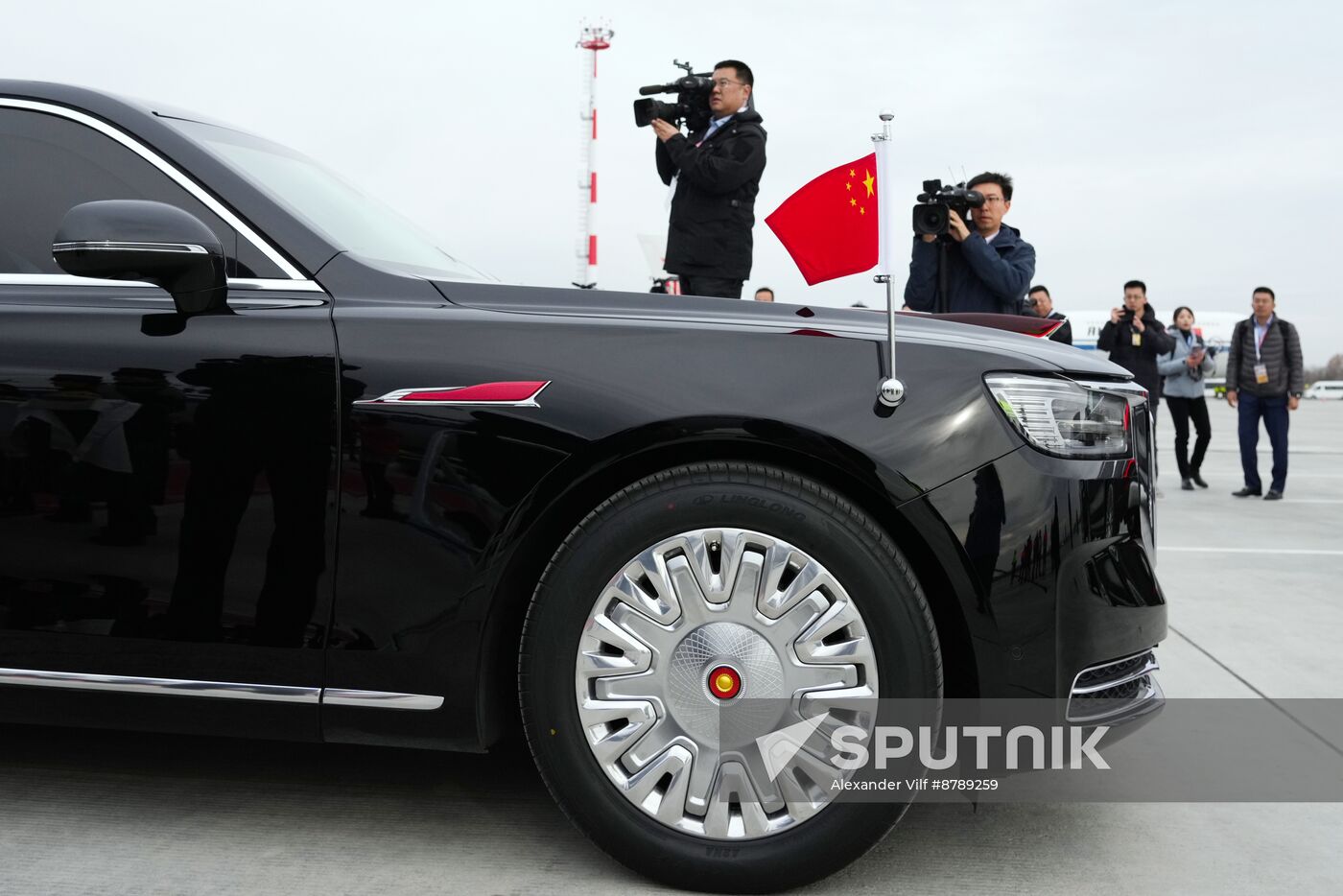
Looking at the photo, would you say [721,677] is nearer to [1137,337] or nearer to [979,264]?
[979,264]

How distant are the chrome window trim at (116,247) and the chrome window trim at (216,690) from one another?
838 millimetres

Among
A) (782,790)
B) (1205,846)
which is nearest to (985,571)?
(782,790)

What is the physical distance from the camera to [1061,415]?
2.22 metres

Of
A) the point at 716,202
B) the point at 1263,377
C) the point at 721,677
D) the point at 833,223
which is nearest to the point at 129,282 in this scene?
the point at 721,677

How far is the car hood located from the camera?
90.1 inches

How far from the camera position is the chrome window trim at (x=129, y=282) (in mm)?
2365

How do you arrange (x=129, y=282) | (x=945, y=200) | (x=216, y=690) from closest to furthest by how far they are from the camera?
(x=216, y=690) < (x=129, y=282) < (x=945, y=200)

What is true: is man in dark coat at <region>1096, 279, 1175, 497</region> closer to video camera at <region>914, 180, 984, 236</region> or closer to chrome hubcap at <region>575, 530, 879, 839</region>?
video camera at <region>914, 180, 984, 236</region>

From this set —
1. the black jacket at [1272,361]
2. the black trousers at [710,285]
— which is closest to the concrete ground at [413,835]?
the black trousers at [710,285]

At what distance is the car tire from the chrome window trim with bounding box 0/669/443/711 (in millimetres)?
250

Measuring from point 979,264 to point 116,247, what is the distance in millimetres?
3444

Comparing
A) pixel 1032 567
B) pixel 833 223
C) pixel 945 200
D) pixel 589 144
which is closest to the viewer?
pixel 1032 567

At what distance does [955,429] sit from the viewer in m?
2.16

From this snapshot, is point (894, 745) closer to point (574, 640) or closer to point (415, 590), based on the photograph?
point (574, 640)
